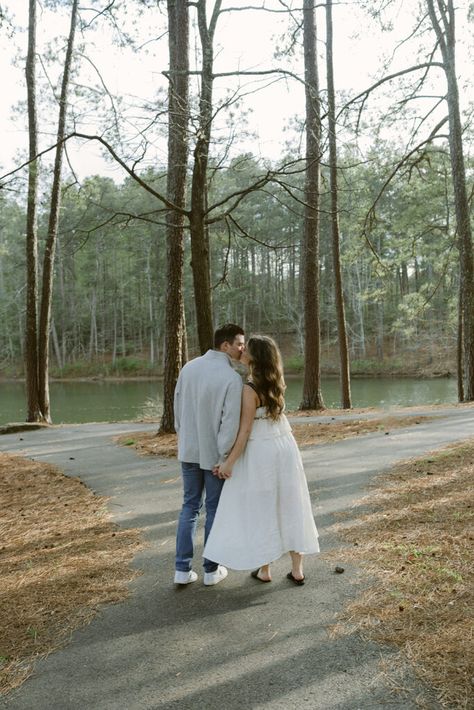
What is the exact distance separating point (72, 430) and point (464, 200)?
11.5 metres

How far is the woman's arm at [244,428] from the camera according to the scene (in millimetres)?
3426

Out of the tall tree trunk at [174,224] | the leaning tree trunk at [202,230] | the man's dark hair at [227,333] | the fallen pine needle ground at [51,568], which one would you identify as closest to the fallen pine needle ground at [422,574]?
the fallen pine needle ground at [51,568]

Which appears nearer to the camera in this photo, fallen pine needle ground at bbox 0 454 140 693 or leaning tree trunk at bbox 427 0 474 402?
fallen pine needle ground at bbox 0 454 140 693

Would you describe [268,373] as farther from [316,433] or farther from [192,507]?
[316,433]

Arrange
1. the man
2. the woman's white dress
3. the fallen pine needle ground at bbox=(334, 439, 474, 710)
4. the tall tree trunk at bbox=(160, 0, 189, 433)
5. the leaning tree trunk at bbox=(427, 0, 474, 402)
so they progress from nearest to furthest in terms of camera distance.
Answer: the fallen pine needle ground at bbox=(334, 439, 474, 710), the woman's white dress, the man, the tall tree trunk at bbox=(160, 0, 189, 433), the leaning tree trunk at bbox=(427, 0, 474, 402)

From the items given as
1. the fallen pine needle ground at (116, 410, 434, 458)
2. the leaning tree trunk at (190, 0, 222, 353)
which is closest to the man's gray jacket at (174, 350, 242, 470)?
the leaning tree trunk at (190, 0, 222, 353)

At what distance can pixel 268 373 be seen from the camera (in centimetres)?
345

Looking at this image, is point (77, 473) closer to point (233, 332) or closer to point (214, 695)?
point (233, 332)

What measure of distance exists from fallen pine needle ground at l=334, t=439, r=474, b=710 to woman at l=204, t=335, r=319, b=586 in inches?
22.5

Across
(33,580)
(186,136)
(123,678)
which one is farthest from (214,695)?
(186,136)

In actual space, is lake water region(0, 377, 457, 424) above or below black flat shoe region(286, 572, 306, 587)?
below

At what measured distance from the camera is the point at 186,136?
6219 millimetres

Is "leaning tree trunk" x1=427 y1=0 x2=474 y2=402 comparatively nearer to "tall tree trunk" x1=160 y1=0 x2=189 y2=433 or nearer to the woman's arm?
"tall tree trunk" x1=160 y1=0 x2=189 y2=433

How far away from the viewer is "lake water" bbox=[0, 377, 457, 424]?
69.9 ft
